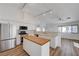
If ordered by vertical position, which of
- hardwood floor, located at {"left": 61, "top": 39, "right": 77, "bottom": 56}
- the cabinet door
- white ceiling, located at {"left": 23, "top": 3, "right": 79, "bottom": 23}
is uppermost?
white ceiling, located at {"left": 23, "top": 3, "right": 79, "bottom": 23}

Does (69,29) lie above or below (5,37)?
above

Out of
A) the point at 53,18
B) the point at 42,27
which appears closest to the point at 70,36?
the point at 53,18

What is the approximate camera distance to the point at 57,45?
168 cm

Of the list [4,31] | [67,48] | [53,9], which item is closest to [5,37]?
[4,31]

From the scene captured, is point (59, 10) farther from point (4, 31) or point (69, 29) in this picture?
point (4, 31)

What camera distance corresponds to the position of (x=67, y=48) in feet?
4.91

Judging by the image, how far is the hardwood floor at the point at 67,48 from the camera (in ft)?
4.50

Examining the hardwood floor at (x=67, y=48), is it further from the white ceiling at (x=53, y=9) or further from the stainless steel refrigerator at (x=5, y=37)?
the stainless steel refrigerator at (x=5, y=37)

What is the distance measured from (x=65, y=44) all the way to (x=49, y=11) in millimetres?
788

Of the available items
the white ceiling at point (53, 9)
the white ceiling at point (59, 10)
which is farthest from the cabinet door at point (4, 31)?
the white ceiling at point (59, 10)

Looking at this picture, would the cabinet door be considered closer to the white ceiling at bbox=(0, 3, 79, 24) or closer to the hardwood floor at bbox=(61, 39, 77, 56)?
the white ceiling at bbox=(0, 3, 79, 24)

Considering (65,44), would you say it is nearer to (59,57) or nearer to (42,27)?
(59,57)

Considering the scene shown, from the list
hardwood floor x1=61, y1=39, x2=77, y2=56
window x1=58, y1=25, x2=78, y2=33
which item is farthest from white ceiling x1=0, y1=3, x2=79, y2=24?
hardwood floor x1=61, y1=39, x2=77, y2=56

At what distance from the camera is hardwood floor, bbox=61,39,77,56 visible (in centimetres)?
137
